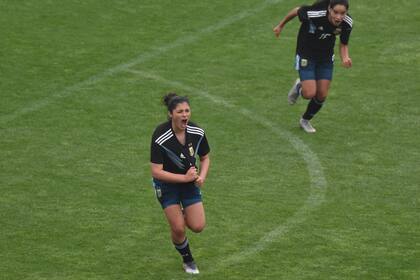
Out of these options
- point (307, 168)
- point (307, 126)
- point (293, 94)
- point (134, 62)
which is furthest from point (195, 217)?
point (134, 62)

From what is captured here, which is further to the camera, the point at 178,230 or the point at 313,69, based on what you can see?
the point at 313,69

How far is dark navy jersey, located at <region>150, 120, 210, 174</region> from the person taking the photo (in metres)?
12.4

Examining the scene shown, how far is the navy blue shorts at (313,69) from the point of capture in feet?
57.9

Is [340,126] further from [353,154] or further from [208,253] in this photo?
[208,253]

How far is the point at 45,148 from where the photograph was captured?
56.5ft

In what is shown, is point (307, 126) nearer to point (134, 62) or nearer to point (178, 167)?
point (134, 62)

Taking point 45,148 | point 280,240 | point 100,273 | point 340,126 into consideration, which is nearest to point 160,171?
point 100,273

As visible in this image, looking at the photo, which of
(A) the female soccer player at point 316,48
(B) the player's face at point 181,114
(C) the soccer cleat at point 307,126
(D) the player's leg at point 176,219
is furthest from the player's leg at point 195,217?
(C) the soccer cleat at point 307,126

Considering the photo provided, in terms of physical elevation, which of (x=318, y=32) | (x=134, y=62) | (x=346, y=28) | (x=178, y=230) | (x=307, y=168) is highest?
(x=346, y=28)

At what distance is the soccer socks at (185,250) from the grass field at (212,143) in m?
0.23

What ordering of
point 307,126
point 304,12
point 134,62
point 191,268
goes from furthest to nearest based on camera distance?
1. point 134,62
2. point 307,126
3. point 304,12
4. point 191,268

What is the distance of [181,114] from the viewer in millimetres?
12227

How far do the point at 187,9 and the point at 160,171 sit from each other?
1179 centimetres

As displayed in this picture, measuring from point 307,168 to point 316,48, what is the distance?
84.2 inches
